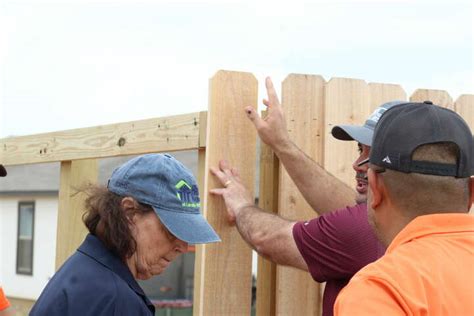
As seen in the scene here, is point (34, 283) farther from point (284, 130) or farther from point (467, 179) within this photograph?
point (467, 179)

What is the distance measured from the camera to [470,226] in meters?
1.92

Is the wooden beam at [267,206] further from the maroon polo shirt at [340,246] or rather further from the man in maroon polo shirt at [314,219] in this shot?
the maroon polo shirt at [340,246]

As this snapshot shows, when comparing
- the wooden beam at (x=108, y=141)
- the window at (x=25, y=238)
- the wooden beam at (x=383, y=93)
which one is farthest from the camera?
the window at (x=25, y=238)

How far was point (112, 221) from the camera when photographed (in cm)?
243

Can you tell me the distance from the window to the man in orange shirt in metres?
20.9

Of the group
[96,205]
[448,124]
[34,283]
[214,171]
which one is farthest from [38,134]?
[34,283]

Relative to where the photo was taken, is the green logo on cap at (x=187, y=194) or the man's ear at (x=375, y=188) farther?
the green logo on cap at (x=187, y=194)

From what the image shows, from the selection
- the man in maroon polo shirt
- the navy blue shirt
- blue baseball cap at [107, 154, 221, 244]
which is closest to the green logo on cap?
blue baseball cap at [107, 154, 221, 244]

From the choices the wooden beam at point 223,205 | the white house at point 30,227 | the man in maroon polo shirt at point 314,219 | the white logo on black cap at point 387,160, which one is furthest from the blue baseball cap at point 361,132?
the white house at point 30,227

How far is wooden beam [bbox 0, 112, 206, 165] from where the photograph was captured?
3.82 metres

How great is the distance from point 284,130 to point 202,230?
1051 mm

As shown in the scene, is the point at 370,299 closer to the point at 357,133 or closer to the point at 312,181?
the point at 357,133

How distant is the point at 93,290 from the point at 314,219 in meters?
1.26

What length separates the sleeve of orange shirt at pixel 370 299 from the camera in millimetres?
→ 1693
